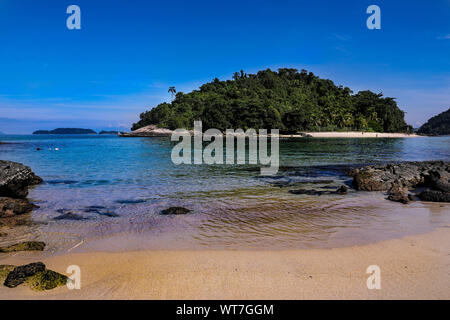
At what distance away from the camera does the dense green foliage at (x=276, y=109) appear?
132 metres

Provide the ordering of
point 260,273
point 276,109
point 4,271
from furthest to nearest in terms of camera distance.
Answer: point 276,109 → point 260,273 → point 4,271

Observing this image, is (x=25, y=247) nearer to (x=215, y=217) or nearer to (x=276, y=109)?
(x=215, y=217)

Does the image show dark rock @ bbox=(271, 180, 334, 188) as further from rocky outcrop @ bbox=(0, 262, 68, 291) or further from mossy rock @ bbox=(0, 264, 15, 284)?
mossy rock @ bbox=(0, 264, 15, 284)

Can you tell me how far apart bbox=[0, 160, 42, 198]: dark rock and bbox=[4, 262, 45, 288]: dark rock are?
27.0 feet

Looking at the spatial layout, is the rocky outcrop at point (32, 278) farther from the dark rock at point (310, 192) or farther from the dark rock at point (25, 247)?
the dark rock at point (310, 192)

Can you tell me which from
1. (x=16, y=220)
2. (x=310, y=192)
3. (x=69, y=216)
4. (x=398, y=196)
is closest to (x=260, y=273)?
(x=69, y=216)

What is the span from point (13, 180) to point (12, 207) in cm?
272

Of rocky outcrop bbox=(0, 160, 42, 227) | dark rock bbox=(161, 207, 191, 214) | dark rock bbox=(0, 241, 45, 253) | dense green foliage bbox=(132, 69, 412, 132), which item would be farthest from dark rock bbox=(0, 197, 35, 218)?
dense green foliage bbox=(132, 69, 412, 132)

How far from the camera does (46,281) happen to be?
458 cm

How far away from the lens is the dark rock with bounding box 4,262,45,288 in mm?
4562

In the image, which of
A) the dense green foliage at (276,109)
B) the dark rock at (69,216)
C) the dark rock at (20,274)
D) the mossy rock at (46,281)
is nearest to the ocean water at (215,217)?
the dark rock at (69,216)

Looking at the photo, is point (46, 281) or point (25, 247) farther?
point (25, 247)
